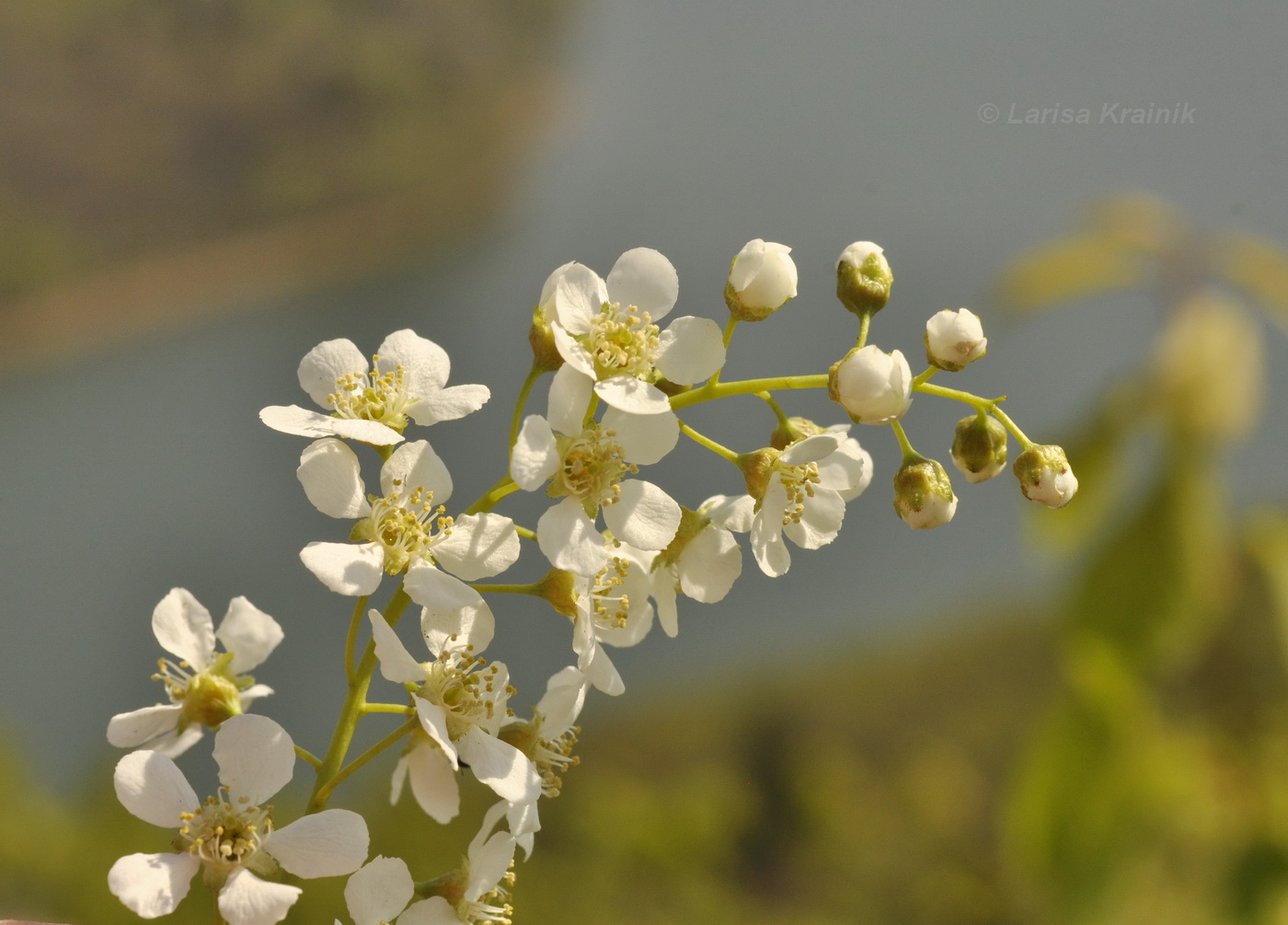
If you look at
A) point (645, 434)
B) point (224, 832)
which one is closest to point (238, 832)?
point (224, 832)

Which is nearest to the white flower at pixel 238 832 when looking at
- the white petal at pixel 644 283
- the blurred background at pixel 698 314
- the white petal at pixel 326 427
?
the white petal at pixel 326 427

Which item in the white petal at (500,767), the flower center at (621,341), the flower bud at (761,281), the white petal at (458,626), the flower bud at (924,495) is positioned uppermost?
the flower bud at (761,281)

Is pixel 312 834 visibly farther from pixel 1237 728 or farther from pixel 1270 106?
pixel 1270 106

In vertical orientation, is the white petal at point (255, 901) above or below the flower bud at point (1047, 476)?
below

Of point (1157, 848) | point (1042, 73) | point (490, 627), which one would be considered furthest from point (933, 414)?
point (490, 627)

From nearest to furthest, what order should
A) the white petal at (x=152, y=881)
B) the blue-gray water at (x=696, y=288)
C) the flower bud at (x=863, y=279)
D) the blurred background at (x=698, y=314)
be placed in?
the white petal at (x=152, y=881), the flower bud at (x=863, y=279), the blurred background at (x=698, y=314), the blue-gray water at (x=696, y=288)

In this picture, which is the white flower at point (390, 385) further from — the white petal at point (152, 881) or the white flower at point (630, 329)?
the white petal at point (152, 881)

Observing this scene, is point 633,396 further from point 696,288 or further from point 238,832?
point 696,288
